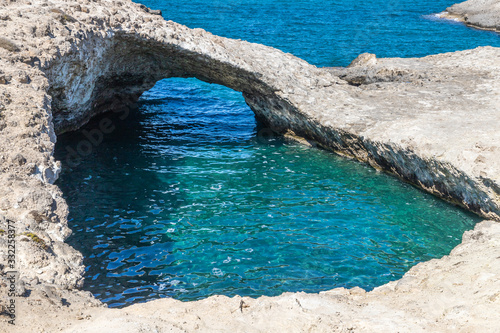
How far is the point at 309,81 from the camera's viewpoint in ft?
58.6

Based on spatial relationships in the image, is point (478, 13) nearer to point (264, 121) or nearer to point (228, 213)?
point (264, 121)

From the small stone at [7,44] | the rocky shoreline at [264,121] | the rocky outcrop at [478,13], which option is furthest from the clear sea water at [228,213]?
the rocky outcrop at [478,13]

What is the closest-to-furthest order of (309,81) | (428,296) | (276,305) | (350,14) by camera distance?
(276,305) < (428,296) < (309,81) < (350,14)

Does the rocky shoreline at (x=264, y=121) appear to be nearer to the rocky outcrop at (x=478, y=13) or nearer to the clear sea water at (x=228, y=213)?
the clear sea water at (x=228, y=213)

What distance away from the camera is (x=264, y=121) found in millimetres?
19969

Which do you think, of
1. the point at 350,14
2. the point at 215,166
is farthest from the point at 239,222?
the point at 350,14

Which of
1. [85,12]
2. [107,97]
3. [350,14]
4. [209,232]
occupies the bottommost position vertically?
[209,232]

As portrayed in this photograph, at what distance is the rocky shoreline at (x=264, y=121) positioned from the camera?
698cm

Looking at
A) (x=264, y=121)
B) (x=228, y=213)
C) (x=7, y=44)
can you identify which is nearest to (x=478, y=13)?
(x=264, y=121)

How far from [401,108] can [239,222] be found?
712 cm

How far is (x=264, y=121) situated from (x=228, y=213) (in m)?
7.45

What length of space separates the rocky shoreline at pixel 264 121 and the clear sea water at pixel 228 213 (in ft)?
3.38

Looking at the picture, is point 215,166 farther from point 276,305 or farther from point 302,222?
point 276,305

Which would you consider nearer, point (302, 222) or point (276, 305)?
point (276, 305)
